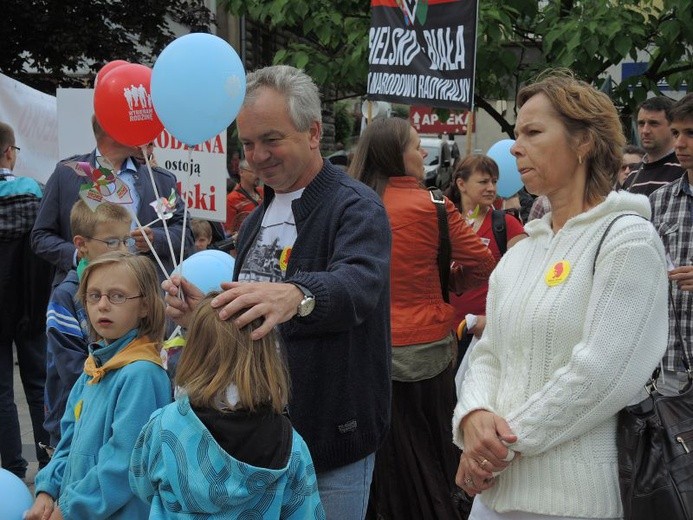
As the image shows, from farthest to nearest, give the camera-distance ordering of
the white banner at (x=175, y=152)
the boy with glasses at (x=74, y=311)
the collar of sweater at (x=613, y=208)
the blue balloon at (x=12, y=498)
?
the white banner at (x=175, y=152) < the boy with glasses at (x=74, y=311) < the blue balloon at (x=12, y=498) < the collar of sweater at (x=613, y=208)

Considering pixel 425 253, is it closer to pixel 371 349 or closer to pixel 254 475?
pixel 371 349

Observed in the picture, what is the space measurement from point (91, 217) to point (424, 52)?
164 inches

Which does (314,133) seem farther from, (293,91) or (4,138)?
(4,138)

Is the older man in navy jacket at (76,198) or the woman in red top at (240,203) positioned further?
the woman in red top at (240,203)

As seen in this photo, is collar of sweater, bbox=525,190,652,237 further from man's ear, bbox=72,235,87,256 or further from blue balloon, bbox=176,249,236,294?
man's ear, bbox=72,235,87,256

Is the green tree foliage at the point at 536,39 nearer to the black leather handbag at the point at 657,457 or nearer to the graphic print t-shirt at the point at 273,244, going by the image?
the graphic print t-shirt at the point at 273,244

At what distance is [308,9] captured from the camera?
1012 centimetres

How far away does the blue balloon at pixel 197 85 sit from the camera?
3.29 meters

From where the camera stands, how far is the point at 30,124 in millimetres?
8539

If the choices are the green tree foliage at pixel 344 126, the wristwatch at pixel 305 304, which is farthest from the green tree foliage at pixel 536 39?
the green tree foliage at pixel 344 126

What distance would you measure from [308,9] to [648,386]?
26.8 ft

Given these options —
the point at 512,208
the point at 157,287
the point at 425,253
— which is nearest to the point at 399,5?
the point at 512,208

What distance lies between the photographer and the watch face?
2469 millimetres

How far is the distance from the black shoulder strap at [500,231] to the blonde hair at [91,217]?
9.63 ft
